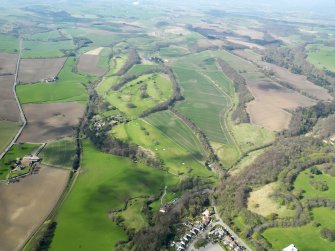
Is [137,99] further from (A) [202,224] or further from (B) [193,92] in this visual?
(A) [202,224]

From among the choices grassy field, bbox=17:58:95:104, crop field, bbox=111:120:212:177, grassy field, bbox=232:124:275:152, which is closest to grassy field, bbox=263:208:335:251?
crop field, bbox=111:120:212:177

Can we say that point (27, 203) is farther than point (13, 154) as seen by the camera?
No

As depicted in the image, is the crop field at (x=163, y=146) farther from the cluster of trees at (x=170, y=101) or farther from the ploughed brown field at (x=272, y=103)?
the ploughed brown field at (x=272, y=103)

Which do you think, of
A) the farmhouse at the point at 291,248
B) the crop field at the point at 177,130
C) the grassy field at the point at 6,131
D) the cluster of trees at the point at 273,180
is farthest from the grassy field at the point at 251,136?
the grassy field at the point at 6,131

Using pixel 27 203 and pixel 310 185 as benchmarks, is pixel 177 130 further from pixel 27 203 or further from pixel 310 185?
pixel 27 203

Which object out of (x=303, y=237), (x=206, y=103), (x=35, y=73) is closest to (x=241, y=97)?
(x=206, y=103)

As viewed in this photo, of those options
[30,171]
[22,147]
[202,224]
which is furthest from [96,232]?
[22,147]
